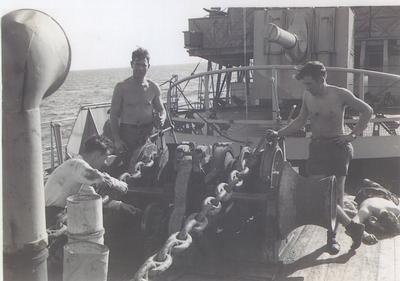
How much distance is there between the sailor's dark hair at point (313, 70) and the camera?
167 inches

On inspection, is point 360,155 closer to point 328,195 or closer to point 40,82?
point 328,195

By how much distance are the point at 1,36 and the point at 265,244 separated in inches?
102

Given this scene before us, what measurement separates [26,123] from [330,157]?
2967 millimetres

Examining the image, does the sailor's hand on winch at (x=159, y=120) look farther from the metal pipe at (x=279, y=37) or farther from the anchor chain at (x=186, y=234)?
the metal pipe at (x=279, y=37)

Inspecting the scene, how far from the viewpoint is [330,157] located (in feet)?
14.8

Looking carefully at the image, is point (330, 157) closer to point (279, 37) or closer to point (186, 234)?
point (186, 234)

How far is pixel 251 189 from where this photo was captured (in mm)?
4516

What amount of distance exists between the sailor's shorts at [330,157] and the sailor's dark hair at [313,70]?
58 cm

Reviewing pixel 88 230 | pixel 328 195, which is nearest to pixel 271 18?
pixel 328 195

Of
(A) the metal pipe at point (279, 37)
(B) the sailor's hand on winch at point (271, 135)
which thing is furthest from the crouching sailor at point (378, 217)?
(A) the metal pipe at point (279, 37)

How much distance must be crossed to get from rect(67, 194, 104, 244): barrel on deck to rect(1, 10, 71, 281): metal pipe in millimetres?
133

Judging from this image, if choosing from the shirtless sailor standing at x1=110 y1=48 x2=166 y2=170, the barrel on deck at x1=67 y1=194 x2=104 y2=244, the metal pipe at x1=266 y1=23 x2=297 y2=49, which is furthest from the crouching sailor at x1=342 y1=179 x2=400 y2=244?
the metal pipe at x1=266 y1=23 x2=297 y2=49

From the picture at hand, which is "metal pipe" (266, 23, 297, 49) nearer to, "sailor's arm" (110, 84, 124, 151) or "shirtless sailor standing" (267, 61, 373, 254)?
"sailor's arm" (110, 84, 124, 151)

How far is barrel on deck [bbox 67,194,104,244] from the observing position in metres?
2.38
